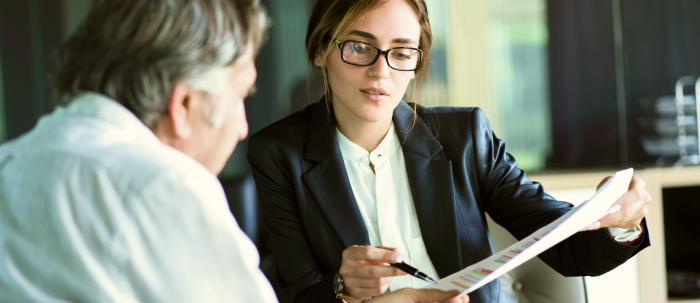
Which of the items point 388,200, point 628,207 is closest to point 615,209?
point 628,207

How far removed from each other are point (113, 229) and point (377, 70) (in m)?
0.82

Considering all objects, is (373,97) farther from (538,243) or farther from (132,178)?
(132,178)

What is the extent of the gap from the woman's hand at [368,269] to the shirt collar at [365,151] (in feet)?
1.17

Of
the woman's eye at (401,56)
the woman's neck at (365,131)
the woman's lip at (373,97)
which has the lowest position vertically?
the woman's neck at (365,131)

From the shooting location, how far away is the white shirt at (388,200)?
122 cm

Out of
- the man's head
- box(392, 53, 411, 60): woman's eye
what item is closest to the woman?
box(392, 53, 411, 60): woman's eye

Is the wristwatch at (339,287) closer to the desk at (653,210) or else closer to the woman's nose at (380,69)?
the woman's nose at (380,69)

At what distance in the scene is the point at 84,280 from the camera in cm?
51

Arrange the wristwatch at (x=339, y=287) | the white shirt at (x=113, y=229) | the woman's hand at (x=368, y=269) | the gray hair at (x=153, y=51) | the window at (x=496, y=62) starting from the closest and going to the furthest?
the white shirt at (x=113, y=229), the gray hair at (x=153, y=51), the woman's hand at (x=368, y=269), the wristwatch at (x=339, y=287), the window at (x=496, y=62)

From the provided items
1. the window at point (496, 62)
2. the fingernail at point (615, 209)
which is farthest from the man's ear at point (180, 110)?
the window at point (496, 62)

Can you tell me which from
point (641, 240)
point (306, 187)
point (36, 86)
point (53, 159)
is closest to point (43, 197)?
point (53, 159)

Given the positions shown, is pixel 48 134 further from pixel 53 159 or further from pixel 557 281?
pixel 557 281

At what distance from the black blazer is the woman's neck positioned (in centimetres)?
4

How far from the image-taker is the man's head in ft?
2.03
